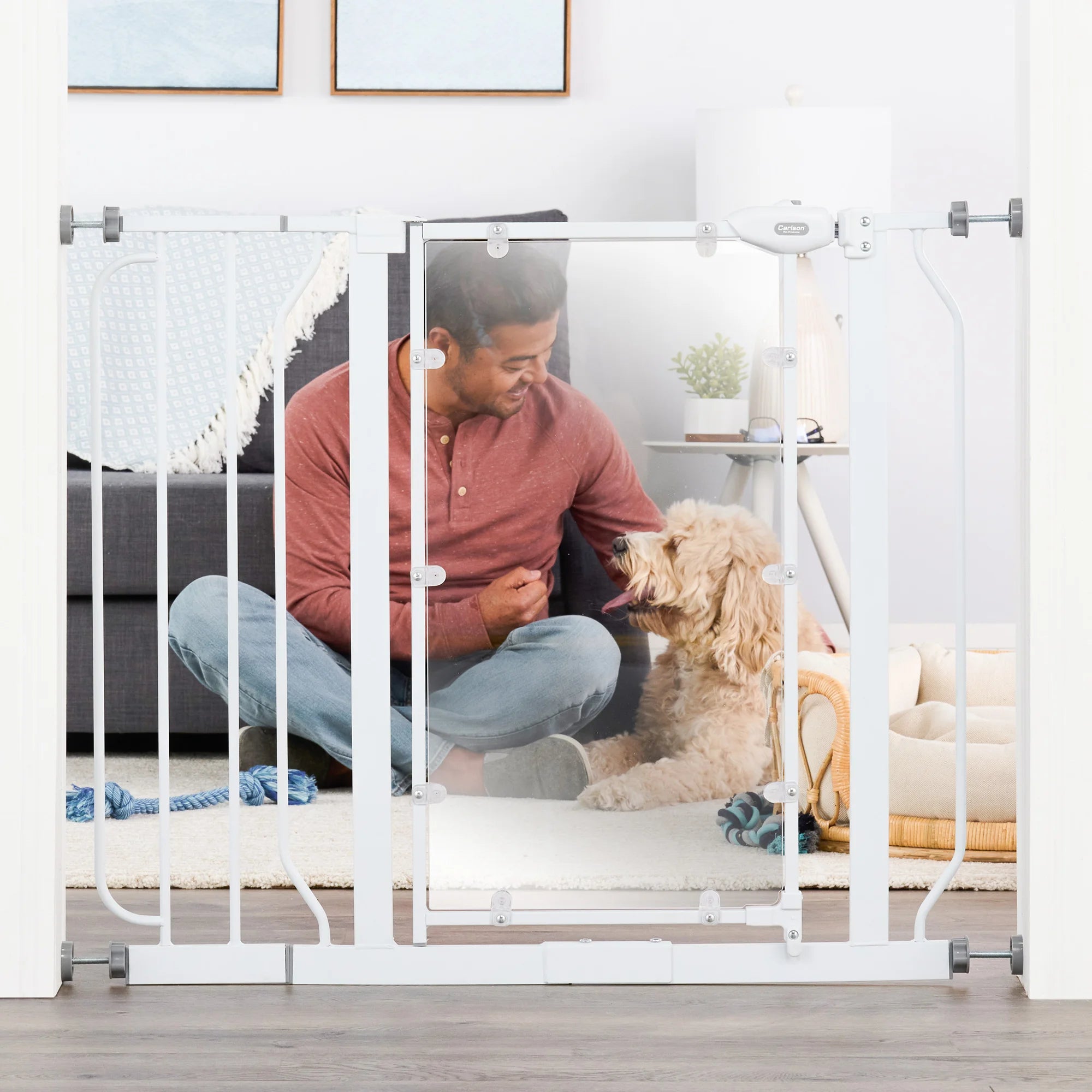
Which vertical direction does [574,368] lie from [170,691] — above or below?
above

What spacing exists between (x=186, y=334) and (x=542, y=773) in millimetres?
1610

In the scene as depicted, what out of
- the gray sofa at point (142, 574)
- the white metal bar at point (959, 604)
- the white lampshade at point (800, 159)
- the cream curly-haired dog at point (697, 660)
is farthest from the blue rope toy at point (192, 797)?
the white lampshade at point (800, 159)

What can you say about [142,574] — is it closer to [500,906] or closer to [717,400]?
[500,906]

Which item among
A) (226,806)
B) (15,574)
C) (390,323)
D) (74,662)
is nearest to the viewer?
(15,574)

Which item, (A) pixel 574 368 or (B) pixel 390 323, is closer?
(A) pixel 574 368

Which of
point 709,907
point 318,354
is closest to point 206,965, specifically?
point 709,907

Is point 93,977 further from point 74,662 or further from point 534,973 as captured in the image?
point 74,662

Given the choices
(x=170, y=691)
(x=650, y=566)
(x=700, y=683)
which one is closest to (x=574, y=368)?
(x=650, y=566)

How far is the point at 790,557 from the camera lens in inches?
47.8

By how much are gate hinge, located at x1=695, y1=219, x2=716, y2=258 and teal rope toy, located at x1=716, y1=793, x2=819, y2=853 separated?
0.54 m

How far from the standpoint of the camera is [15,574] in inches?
45.4

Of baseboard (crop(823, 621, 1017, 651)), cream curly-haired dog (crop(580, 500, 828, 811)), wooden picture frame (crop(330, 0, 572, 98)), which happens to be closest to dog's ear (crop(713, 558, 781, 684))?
cream curly-haired dog (crop(580, 500, 828, 811))

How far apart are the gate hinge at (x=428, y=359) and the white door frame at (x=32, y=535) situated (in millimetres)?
343

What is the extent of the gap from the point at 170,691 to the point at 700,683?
121 centimetres
